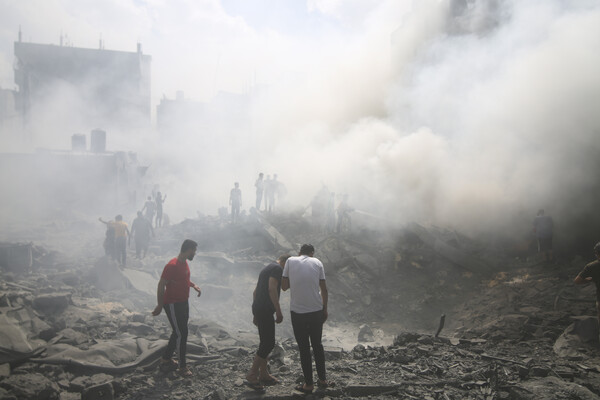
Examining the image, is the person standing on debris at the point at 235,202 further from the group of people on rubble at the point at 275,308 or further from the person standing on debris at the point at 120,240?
the group of people on rubble at the point at 275,308

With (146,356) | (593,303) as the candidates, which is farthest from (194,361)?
(593,303)

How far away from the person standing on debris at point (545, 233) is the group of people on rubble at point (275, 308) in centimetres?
771

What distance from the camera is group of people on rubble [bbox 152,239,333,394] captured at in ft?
12.7

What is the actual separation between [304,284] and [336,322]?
217 inches

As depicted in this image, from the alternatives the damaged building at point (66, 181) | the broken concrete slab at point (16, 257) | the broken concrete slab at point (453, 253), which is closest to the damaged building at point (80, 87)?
the damaged building at point (66, 181)

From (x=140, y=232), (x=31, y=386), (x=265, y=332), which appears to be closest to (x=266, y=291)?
(x=265, y=332)

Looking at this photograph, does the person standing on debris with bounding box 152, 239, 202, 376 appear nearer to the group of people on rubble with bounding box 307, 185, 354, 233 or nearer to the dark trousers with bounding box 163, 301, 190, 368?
the dark trousers with bounding box 163, 301, 190, 368

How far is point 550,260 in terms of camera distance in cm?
952

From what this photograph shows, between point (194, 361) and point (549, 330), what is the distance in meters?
5.32

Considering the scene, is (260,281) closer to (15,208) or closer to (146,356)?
(146,356)

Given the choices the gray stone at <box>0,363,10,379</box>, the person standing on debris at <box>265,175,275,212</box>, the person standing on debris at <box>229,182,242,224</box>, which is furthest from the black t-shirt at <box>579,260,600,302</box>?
the person standing on debris at <box>265,175,275,212</box>

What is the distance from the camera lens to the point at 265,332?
412 centimetres

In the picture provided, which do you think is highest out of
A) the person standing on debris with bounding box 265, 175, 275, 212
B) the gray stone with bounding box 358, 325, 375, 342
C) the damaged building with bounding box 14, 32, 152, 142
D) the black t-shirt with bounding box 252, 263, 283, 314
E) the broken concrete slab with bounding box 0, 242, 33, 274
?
the damaged building with bounding box 14, 32, 152, 142

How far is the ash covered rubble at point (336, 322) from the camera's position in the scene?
413 centimetres
